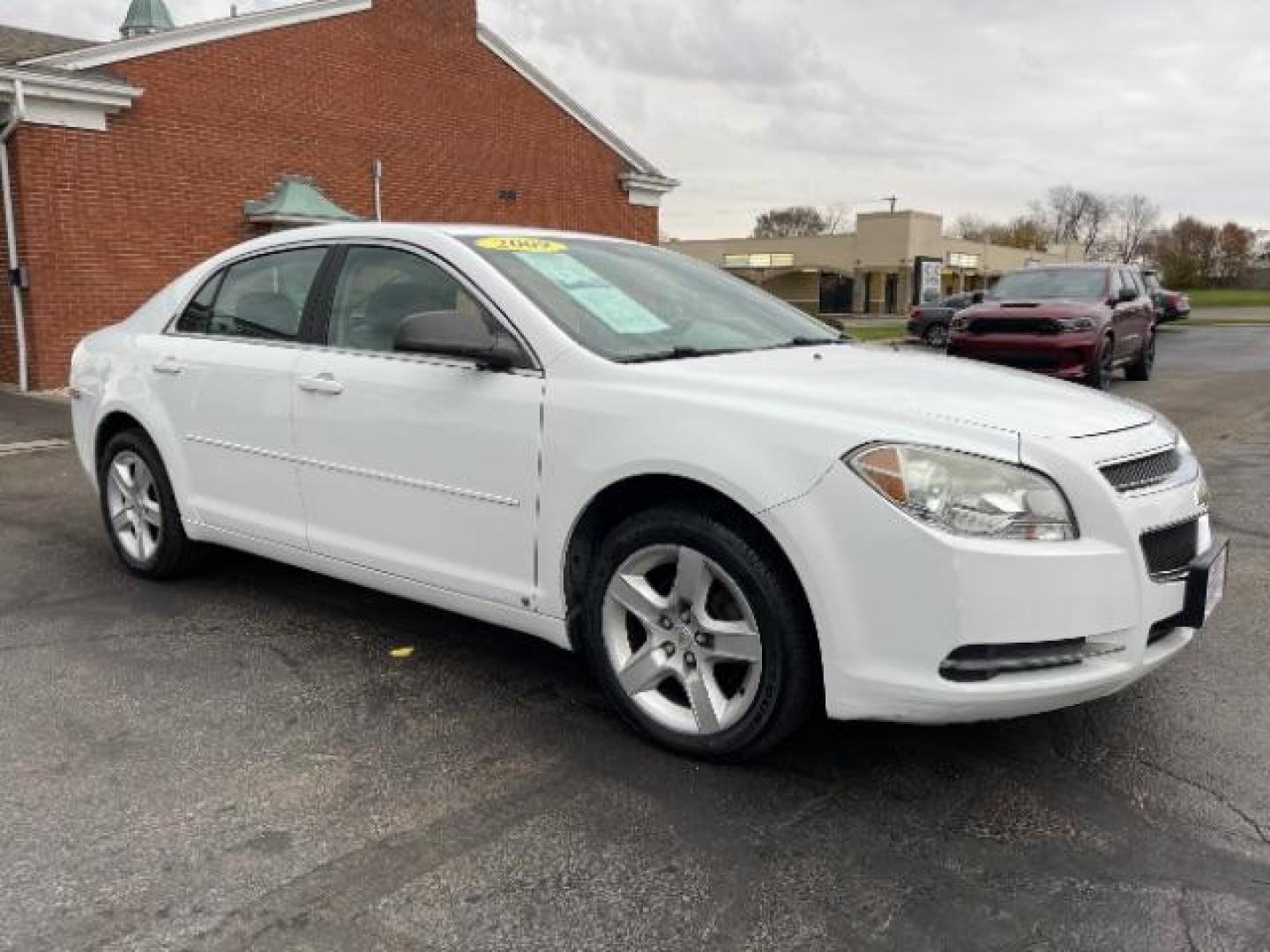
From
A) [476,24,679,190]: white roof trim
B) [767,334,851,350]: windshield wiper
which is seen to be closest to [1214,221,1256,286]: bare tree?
[476,24,679,190]: white roof trim

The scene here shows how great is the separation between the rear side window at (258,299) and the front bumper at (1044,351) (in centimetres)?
897

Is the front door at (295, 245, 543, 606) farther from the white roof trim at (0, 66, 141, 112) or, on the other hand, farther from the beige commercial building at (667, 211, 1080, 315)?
the beige commercial building at (667, 211, 1080, 315)

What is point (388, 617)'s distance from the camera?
14.6 feet

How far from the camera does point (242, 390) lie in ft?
13.9

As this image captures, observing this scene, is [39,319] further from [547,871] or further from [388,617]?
[547,871]

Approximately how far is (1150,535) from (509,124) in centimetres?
1745

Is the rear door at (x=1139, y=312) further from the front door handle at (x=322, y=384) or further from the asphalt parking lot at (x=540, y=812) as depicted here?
the front door handle at (x=322, y=384)

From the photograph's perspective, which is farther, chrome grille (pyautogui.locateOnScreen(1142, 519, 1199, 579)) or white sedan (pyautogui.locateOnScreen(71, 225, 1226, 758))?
chrome grille (pyautogui.locateOnScreen(1142, 519, 1199, 579))

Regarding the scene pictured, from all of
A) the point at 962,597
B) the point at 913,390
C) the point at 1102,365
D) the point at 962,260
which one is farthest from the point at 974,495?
the point at 962,260

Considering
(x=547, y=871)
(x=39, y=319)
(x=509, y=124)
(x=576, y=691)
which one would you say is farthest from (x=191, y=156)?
→ (x=547, y=871)

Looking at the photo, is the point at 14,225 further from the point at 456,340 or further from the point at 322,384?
the point at 456,340

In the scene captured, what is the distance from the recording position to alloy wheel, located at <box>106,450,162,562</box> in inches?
192

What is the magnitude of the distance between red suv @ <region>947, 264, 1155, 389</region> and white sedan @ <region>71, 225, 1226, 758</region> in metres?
8.66

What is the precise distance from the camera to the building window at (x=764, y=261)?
57188 millimetres
